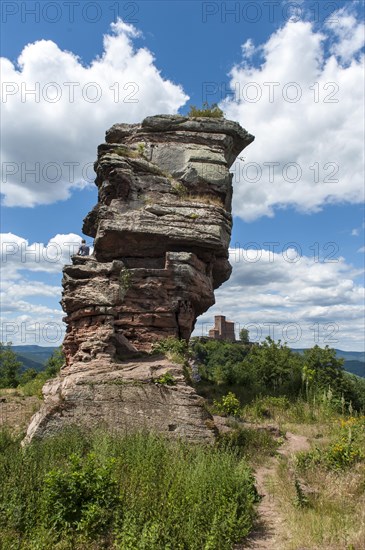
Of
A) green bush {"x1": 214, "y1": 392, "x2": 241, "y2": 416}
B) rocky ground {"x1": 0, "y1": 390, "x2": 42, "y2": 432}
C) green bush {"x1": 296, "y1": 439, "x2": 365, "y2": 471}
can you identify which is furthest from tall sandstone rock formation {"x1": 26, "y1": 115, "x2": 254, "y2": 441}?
green bush {"x1": 214, "y1": 392, "x2": 241, "y2": 416}

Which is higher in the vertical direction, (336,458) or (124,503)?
(124,503)

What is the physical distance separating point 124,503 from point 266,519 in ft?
8.49

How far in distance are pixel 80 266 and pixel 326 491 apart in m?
9.04

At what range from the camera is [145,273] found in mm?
14156

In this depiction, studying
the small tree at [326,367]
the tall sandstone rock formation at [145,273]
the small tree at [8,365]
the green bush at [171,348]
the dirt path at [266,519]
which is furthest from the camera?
the small tree at [8,365]

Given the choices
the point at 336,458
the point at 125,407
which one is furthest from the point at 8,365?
the point at 336,458

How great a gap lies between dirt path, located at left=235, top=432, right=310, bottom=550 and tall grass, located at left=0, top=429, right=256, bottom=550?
21 centimetres

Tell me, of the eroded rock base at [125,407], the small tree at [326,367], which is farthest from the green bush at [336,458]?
the small tree at [326,367]

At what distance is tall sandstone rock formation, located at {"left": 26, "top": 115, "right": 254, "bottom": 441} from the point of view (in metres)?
9.51

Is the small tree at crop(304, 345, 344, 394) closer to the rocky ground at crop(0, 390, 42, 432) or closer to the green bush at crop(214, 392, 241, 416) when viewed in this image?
the green bush at crop(214, 392, 241, 416)

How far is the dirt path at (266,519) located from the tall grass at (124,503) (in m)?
0.21

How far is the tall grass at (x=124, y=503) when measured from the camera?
5293mm

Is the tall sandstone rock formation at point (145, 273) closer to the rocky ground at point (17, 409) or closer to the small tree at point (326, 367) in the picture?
the rocky ground at point (17, 409)

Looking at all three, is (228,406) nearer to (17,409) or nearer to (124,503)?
(17,409)
